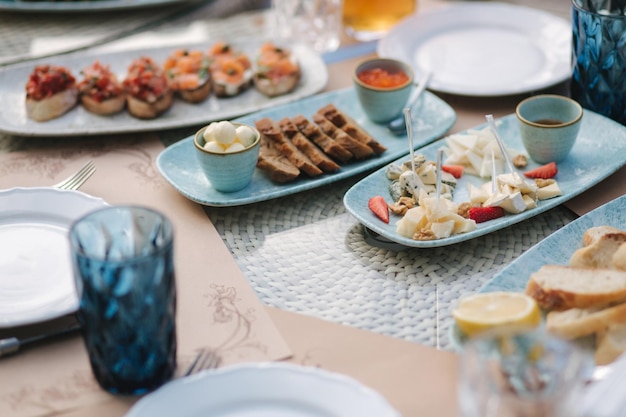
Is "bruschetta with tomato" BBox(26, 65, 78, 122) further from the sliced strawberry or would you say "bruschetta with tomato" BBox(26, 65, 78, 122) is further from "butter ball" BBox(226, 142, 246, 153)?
the sliced strawberry

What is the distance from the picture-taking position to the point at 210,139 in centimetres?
186

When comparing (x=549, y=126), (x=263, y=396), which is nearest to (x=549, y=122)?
(x=549, y=126)

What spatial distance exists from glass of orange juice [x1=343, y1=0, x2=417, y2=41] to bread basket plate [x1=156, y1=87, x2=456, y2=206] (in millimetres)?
483

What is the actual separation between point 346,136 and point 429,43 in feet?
2.50

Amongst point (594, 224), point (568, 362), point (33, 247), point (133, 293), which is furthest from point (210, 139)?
point (568, 362)

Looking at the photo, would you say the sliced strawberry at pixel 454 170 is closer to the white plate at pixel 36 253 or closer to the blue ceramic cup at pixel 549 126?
the blue ceramic cup at pixel 549 126

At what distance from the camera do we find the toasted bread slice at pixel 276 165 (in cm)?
189

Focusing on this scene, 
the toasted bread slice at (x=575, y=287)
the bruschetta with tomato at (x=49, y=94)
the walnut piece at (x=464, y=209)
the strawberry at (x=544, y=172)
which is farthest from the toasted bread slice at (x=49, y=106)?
the toasted bread slice at (x=575, y=287)

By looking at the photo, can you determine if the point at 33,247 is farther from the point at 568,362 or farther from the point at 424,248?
the point at 568,362

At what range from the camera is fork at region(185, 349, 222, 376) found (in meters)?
1.36

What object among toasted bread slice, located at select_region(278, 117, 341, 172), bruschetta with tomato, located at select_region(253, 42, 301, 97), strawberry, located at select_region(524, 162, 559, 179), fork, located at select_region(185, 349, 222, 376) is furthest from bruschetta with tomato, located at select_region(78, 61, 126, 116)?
strawberry, located at select_region(524, 162, 559, 179)

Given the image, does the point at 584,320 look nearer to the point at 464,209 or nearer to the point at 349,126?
the point at 464,209

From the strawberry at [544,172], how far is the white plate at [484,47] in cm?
41

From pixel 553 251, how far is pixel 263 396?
70 centimetres
